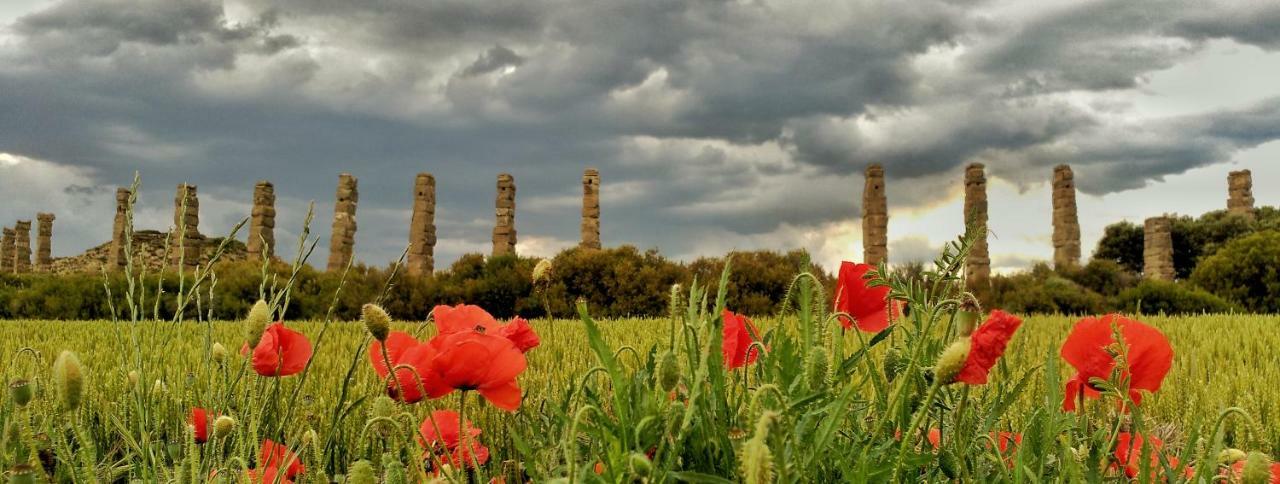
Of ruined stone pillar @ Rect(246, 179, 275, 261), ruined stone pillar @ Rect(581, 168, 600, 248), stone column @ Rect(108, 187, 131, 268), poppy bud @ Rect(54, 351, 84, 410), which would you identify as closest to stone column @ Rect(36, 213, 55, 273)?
stone column @ Rect(108, 187, 131, 268)

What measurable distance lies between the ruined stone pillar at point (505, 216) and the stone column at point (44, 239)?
26819 millimetres

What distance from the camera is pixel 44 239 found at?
42188mm

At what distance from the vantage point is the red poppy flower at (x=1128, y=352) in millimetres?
1432

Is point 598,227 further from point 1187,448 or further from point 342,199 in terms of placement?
point 1187,448

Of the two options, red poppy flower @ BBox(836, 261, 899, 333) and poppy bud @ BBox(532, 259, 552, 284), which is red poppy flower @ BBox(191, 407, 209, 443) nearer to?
poppy bud @ BBox(532, 259, 552, 284)

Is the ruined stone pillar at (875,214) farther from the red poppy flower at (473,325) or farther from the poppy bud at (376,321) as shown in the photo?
the poppy bud at (376,321)

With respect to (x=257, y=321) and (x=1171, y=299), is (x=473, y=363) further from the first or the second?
(x=1171, y=299)

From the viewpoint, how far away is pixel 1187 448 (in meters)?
1.27

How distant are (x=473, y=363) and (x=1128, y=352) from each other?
3.54ft

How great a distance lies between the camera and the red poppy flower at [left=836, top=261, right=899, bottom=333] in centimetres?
155

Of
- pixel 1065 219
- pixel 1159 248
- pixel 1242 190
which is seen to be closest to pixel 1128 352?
pixel 1065 219

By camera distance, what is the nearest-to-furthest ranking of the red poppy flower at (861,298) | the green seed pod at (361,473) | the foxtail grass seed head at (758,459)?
the foxtail grass seed head at (758,459) < the green seed pod at (361,473) < the red poppy flower at (861,298)

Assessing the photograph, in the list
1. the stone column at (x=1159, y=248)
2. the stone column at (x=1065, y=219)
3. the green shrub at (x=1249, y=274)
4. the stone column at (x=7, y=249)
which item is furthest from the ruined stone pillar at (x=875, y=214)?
the stone column at (x=7, y=249)

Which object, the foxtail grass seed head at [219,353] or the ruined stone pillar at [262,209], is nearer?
the foxtail grass seed head at [219,353]
